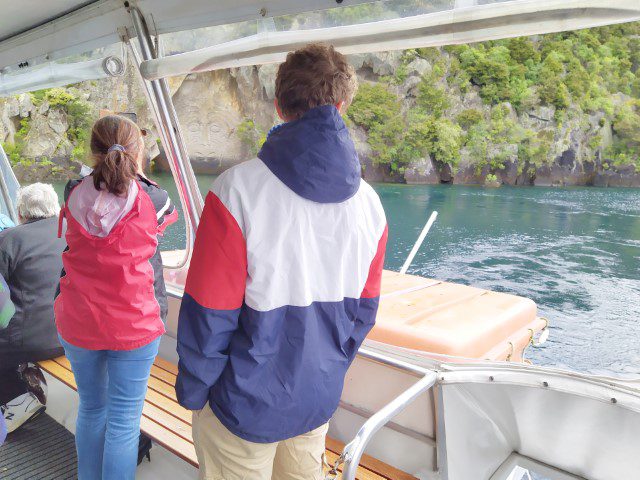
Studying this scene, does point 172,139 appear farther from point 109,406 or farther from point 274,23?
point 109,406

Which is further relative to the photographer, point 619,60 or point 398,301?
point 619,60

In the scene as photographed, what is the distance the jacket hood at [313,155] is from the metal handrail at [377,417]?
1.43 ft

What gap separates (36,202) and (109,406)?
0.80 metres

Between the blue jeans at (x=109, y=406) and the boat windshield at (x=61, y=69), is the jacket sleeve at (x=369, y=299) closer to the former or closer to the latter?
the blue jeans at (x=109, y=406)

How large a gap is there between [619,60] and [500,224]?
16.0 metres

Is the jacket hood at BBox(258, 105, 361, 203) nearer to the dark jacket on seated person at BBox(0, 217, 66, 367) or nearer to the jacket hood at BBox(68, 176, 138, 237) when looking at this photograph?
the jacket hood at BBox(68, 176, 138, 237)

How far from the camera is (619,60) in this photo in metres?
24.2

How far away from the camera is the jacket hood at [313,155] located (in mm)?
674

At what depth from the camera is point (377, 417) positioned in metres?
0.90

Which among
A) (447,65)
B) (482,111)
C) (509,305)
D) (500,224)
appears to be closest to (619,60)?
(482,111)

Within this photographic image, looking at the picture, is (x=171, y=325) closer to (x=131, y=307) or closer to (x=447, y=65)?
(x=131, y=307)

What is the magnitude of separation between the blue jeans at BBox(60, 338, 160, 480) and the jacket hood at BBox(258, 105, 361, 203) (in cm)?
68

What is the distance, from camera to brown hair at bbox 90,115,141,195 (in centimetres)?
100

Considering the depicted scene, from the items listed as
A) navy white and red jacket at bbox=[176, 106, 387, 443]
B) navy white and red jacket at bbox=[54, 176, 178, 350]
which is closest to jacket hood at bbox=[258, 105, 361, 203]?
navy white and red jacket at bbox=[176, 106, 387, 443]
